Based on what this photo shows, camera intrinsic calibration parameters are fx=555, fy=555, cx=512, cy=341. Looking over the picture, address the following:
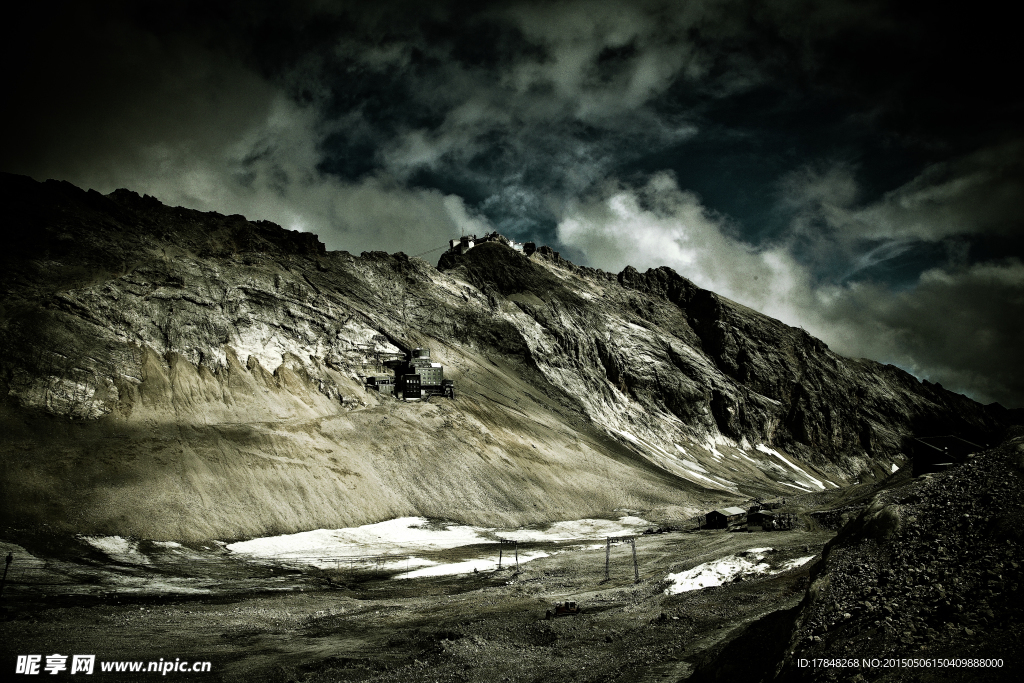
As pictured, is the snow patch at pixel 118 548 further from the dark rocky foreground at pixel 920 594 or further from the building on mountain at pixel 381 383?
the building on mountain at pixel 381 383

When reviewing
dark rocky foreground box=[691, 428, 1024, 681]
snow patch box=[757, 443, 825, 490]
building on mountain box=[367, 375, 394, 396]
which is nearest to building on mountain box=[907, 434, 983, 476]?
dark rocky foreground box=[691, 428, 1024, 681]

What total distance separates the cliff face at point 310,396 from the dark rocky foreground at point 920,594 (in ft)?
147

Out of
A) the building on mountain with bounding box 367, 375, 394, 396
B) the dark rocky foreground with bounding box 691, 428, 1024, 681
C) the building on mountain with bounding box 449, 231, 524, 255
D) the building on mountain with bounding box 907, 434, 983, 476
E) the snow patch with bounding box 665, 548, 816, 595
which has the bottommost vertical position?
the snow patch with bounding box 665, 548, 816, 595

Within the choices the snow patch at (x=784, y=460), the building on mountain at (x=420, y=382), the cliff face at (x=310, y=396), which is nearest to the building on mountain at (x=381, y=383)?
the building on mountain at (x=420, y=382)

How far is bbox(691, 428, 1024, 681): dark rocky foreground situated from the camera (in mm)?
8484

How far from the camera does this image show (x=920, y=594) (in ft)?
32.9

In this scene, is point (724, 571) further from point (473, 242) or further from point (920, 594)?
point (473, 242)

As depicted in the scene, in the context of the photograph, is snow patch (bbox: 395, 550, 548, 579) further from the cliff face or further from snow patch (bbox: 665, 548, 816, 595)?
the cliff face

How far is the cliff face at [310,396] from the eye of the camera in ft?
159

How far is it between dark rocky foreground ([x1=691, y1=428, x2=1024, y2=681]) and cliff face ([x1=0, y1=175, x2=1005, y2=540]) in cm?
4472

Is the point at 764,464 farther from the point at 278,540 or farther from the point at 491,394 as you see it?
the point at 278,540

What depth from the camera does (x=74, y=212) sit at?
7388 centimetres

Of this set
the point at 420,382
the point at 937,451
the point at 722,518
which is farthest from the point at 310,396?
the point at 937,451

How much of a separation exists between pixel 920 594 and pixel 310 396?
67.8 m
